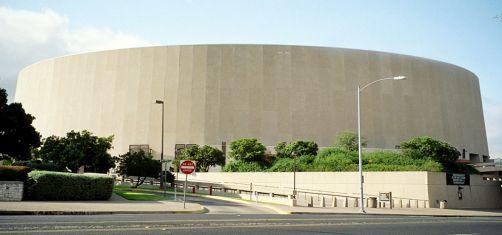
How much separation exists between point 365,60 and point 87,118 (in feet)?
169

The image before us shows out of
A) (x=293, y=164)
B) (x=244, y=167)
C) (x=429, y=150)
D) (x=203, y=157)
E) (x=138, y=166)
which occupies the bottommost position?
(x=138, y=166)

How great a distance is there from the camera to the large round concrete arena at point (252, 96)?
249ft

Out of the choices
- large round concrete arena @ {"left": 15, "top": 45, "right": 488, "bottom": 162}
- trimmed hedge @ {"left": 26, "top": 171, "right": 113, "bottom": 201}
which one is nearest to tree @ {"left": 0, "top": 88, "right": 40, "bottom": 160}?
trimmed hedge @ {"left": 26, "top": 171, "right": 113, "bottom": 201}

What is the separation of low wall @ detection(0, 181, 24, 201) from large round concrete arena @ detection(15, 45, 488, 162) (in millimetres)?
52902

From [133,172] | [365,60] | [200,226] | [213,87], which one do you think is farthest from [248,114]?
[200,226]

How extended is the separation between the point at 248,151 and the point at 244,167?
9.30 feet

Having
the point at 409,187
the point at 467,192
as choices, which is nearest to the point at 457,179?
the point at 467,192

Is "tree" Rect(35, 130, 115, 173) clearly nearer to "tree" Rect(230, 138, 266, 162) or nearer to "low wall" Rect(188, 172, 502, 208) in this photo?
"low wall" Rect(188, 172, 502, 208)

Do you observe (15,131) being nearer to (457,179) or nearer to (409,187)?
(409,187)

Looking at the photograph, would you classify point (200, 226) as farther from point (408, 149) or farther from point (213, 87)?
point (213, 87)

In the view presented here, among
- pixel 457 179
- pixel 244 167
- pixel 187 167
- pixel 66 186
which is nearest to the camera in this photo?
pixel 187 167

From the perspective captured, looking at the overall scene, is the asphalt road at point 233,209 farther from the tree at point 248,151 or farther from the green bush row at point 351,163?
the tree at point 248,151

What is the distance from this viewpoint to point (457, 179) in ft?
118

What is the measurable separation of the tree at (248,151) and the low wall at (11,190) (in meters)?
35.7
